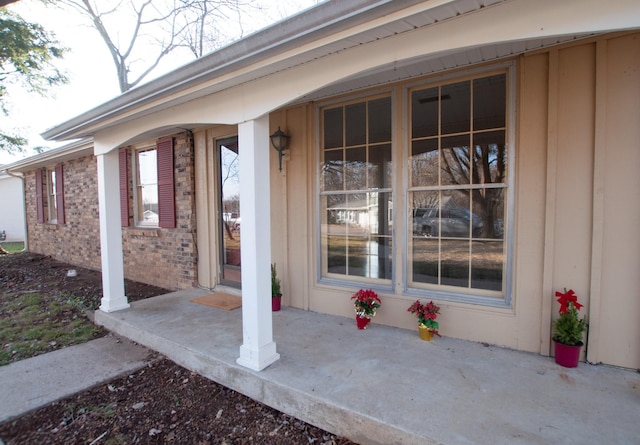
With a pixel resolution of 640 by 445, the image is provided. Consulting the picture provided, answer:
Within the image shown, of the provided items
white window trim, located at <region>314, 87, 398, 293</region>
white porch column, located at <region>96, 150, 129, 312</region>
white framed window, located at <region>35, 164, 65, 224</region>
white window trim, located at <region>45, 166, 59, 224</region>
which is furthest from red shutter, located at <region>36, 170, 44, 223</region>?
white window trim, located at <region>314, 87, 398, 293</region>

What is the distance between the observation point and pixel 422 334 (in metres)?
3.15

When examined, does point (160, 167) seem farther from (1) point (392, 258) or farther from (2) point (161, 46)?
(2) point (161, 46)

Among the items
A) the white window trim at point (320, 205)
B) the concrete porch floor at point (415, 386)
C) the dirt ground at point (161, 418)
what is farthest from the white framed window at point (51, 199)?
the white window trim at point (320, 205)

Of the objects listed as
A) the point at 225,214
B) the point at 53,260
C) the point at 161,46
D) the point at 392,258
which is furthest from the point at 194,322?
the point at 161,46

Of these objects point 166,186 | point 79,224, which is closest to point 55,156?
point 79,224

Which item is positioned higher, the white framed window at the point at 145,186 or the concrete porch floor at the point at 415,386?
the white framed window at the point at 145,186

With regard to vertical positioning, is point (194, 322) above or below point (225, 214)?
below

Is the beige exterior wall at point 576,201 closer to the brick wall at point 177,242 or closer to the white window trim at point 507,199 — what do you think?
the white window trim at point 507,199

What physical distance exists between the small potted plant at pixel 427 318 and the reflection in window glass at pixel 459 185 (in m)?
0.31

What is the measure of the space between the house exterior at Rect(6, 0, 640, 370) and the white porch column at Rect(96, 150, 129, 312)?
2cm

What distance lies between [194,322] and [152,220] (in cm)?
306

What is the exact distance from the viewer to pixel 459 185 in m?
3.21

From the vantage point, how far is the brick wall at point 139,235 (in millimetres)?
5301

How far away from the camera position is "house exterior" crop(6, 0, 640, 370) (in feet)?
6.90
